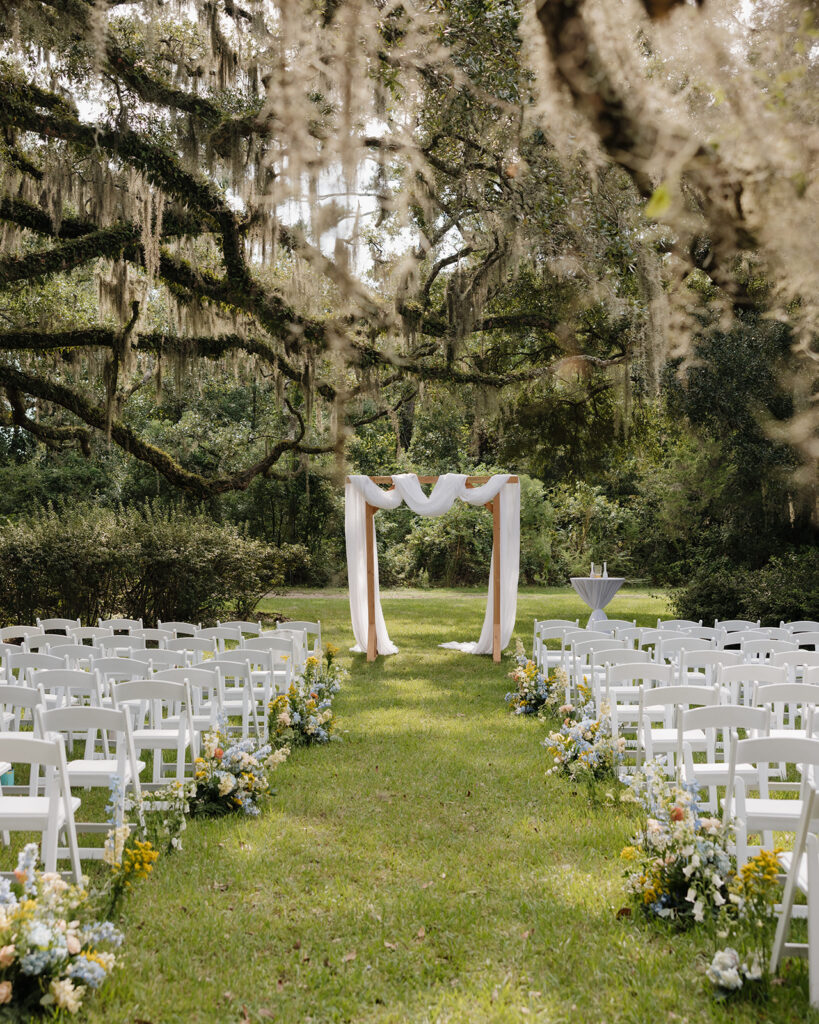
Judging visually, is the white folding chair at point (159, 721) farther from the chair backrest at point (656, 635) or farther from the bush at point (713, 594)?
the bush at point (713, 594)

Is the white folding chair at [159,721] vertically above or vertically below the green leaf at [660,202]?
below

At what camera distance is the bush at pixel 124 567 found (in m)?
11.7

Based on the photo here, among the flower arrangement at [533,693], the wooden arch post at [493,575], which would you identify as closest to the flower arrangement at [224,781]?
the flower arrangement at [533,693]

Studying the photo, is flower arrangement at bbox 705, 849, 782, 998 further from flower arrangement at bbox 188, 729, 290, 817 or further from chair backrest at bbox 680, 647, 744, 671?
chair backrest at bbox 680, 647, 744, 671

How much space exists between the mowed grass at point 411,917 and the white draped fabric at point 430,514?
494cm

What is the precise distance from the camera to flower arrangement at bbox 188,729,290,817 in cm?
467

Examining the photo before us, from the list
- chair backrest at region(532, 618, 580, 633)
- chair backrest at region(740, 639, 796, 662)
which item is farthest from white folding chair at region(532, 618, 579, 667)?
chair backrest at region(740, 639, 796, 662)

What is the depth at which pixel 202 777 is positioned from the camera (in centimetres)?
466

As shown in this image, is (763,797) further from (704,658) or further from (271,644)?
(271,644)

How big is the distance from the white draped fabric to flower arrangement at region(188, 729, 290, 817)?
614 cm

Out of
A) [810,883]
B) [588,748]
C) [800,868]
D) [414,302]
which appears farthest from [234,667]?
[414,302]

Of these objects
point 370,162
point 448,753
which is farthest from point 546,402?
point 448,753

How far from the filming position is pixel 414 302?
10.8 meters

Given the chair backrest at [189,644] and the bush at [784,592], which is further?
the bush at [784,592]
